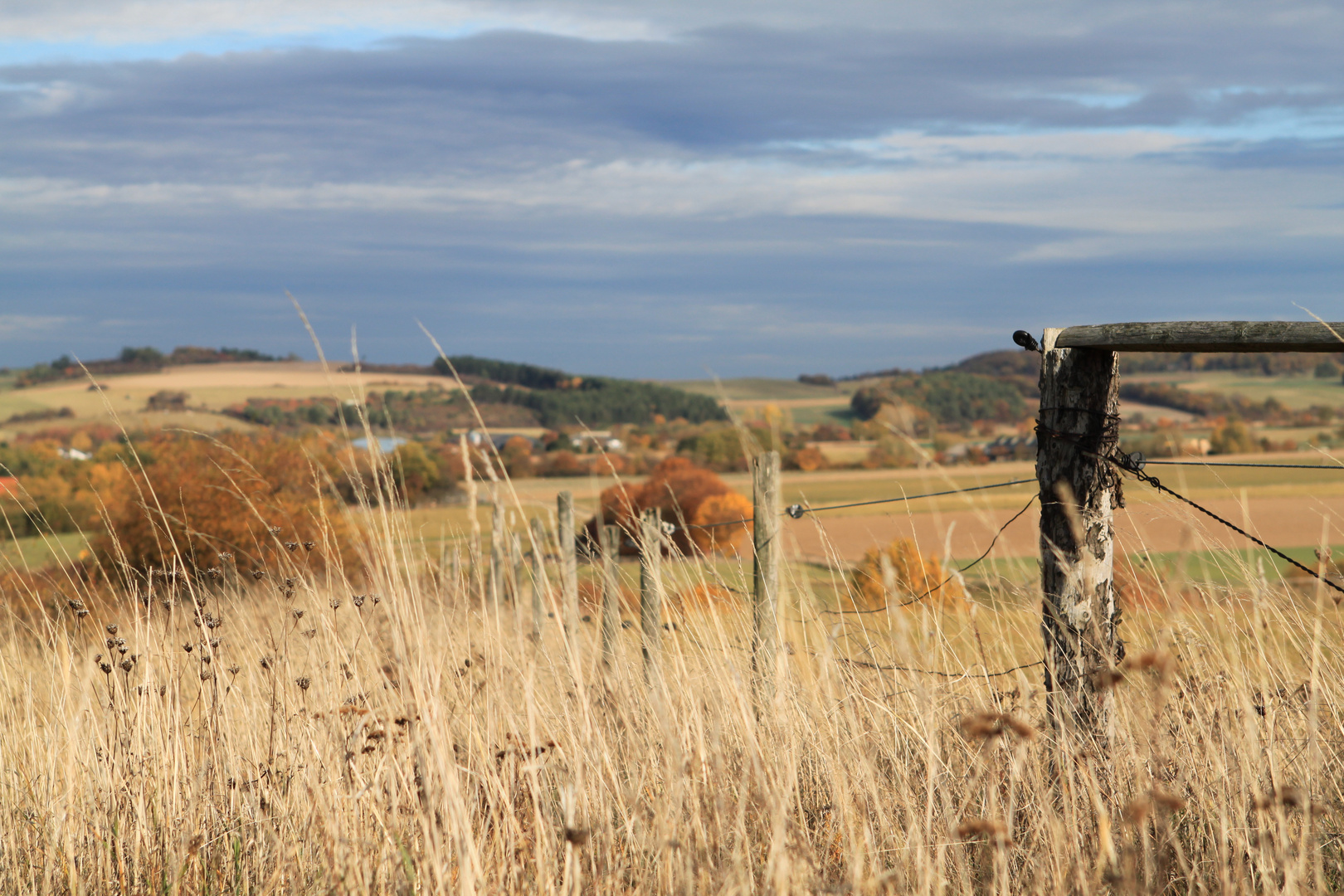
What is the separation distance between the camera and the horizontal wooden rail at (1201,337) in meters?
2.93

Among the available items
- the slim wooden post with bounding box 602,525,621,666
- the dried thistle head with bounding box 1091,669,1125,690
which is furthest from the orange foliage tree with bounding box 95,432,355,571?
the dried thistle head with bounding box 1091,669,1125,690

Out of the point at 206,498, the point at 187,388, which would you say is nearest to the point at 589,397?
the point at 187,388

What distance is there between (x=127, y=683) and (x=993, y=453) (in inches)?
2464

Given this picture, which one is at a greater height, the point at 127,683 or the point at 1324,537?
the point at 1324,537

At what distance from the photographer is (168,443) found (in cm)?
1869

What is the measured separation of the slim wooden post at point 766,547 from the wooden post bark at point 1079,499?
112 centimetres

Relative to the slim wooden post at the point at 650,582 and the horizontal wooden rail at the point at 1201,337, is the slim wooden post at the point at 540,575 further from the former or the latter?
the horizontal wooden rail at the point at 1201,337

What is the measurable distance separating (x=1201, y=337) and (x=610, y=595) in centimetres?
384

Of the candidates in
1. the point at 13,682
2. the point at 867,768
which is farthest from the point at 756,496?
the point at 13,682

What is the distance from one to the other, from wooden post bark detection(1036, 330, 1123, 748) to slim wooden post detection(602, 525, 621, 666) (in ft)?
5.46

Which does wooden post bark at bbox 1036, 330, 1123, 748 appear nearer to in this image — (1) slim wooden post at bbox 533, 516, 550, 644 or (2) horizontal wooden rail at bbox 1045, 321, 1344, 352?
(2) horizontal wooden rail at bbox 1045, 321, 1344, 352

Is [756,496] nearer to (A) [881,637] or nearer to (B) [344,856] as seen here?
(A) [881,637]

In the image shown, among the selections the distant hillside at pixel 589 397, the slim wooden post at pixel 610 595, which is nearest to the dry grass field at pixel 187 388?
the distant hillside at pixel 589 397

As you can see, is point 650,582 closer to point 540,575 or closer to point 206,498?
point 540,575
